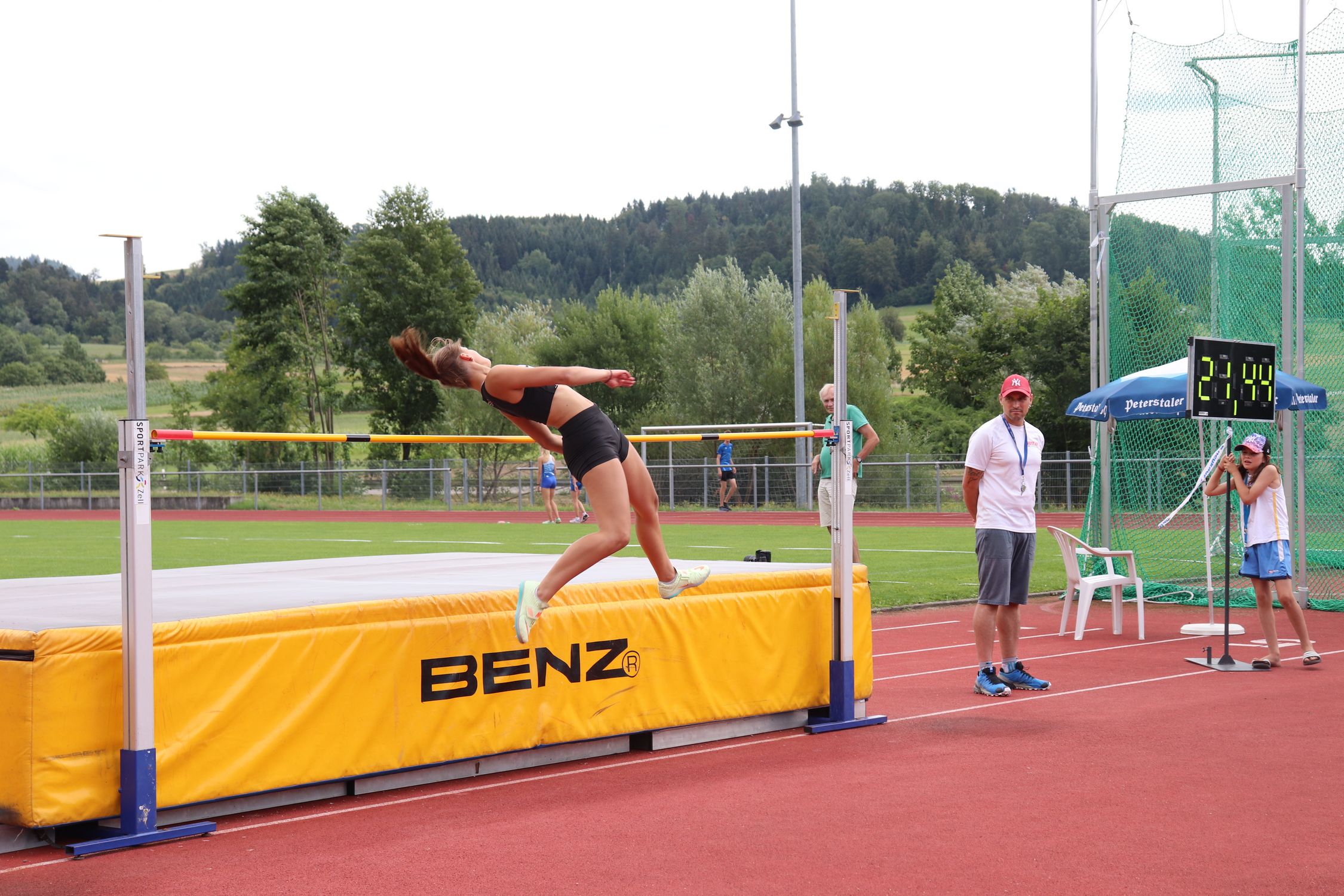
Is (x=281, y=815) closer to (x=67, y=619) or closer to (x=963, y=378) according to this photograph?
(x=67, y=619)

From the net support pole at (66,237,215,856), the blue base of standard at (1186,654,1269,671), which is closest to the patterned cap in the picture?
the blue base of standard at (1186,654,1269,671)

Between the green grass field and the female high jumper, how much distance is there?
740 cm

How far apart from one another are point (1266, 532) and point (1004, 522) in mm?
2429

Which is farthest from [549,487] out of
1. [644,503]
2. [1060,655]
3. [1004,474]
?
[644,503]

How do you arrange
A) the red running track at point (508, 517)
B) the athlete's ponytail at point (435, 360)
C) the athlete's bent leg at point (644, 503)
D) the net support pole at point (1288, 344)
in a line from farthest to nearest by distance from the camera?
1. the red running track at point (508, 517)
2. the net support pole at point (1288, 344)
3. the athlete's bent leg at point (644, 503)
4. the athlete's ponytail at point (435, 360)

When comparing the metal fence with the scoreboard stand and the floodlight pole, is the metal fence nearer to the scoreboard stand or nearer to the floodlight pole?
the floodlight pole

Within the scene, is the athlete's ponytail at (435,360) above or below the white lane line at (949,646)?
above

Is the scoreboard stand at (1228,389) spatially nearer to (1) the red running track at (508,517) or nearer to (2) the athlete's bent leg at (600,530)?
(2) the athlete's bent leg at (600,530)

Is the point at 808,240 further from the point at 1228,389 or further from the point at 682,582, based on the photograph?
the point at 682,582

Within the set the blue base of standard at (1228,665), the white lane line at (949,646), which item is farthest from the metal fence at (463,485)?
the blue base of standard at (1228,665)

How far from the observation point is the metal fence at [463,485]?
1318 inches

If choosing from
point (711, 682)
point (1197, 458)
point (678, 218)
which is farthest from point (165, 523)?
point (678, 218)

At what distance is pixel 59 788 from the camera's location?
4953mm

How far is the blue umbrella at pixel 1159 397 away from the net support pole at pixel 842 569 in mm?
5185
